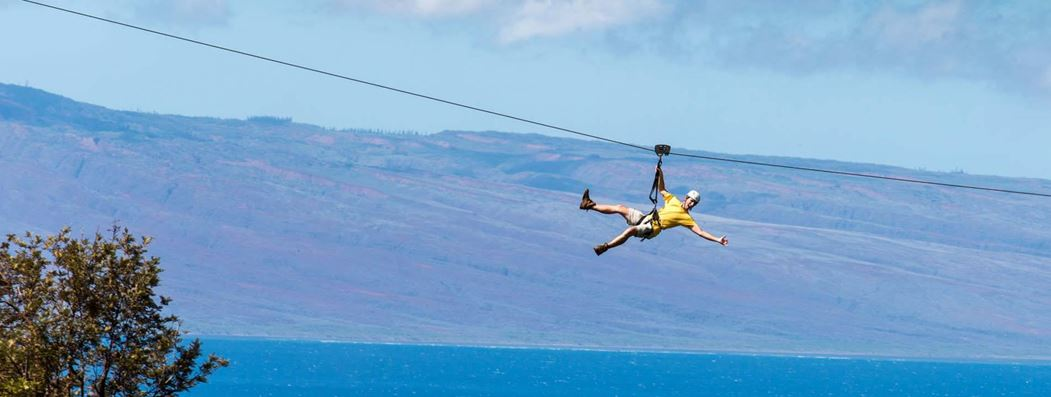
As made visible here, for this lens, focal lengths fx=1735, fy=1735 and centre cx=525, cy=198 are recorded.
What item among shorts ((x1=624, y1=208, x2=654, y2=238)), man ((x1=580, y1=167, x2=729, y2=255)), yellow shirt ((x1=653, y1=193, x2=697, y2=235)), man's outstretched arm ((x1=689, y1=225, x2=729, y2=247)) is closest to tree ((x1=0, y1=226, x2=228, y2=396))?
man ((x1=580, y1=167, x2=729, y2=255))

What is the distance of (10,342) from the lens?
3550 cm

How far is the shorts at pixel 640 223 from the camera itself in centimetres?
3438

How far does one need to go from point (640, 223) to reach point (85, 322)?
12.5m

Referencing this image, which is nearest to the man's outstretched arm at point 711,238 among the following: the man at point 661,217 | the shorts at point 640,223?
the man at point 661,217

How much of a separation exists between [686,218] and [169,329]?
43.0ft

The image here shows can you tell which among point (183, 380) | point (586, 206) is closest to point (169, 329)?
point (183, 380)

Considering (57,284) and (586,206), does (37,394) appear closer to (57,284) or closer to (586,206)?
(57,284)

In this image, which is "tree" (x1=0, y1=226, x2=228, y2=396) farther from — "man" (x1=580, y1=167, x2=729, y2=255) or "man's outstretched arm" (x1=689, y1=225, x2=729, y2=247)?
"man's outstretched arm" (x1=689, y1=225, x2=729, y2=247)

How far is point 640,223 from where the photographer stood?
34.7 metres

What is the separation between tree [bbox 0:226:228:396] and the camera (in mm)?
37312

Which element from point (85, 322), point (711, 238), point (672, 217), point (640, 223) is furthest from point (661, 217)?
point (85, 322)

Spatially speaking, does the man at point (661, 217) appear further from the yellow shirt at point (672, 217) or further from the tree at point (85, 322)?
the tree at point (85, 322)

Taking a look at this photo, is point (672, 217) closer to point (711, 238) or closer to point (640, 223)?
point (640, 223)

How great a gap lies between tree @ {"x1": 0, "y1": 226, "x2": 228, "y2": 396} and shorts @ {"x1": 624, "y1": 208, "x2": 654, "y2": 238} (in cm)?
1107
